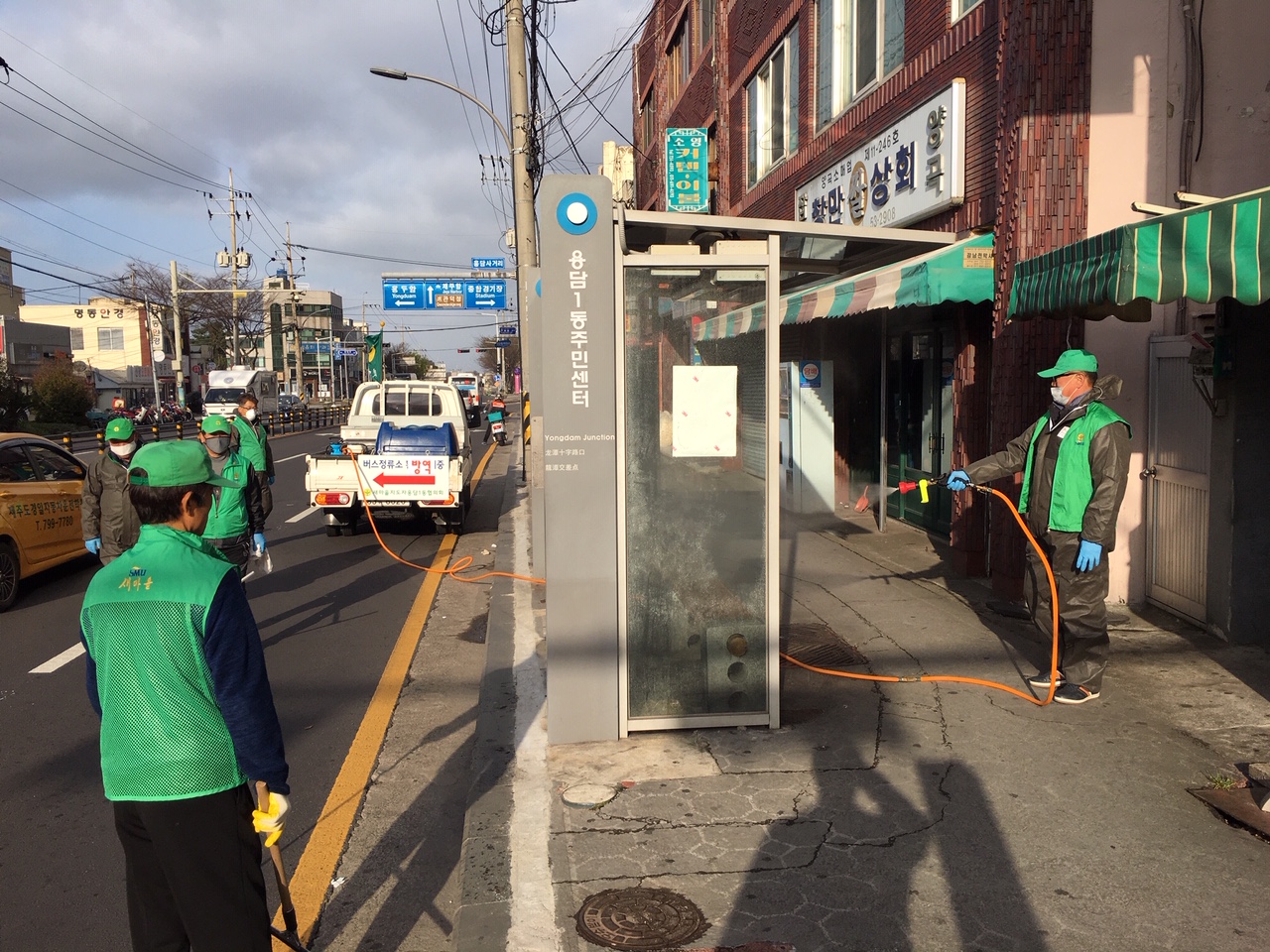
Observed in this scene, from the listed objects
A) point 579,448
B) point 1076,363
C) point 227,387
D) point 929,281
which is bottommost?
point 579,448

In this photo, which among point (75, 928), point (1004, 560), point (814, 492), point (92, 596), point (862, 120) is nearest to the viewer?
point (92, 596)

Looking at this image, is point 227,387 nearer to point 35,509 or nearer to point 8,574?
point 35,509

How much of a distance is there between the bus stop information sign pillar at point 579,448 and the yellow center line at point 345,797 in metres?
1.13

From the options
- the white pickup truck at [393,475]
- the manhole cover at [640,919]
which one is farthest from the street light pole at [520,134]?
the manhole cover at [640,919]

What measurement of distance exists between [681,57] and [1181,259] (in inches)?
894

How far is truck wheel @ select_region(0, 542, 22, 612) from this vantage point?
9345 millimetres

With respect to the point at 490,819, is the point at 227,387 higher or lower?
higher

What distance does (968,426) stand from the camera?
9.26 meters

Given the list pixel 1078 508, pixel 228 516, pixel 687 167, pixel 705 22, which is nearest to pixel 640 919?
pixel 1078 508

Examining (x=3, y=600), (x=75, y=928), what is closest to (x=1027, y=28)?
(x=75, y=928)

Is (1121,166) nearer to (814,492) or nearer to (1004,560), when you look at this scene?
(1004,560)

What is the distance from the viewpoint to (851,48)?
41.7ft

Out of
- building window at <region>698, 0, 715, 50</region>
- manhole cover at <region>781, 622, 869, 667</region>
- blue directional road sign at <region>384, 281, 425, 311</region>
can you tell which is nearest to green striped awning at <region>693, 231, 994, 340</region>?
manhole cover at <region>781, 622, 869, 667</region>

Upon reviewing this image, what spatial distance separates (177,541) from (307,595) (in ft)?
24.7
